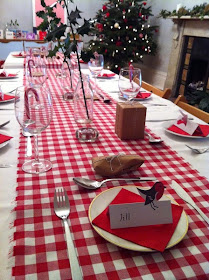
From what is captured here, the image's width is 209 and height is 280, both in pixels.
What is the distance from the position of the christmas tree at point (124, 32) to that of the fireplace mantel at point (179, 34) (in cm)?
42

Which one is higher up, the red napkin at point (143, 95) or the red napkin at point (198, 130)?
the red napkin at point (143, 95)

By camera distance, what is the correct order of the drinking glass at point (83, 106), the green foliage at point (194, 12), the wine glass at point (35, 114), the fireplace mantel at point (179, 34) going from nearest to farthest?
the wine glass at point (35, 114)
the drinking glass at point (83, 106)
the green foliage at point (194, 12)
the fireplace mantel at point (179, 34)

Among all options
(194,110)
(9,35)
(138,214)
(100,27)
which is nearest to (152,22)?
(100,27)

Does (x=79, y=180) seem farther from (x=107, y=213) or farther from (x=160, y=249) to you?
(x=160, y=249)

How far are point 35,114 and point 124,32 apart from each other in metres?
4.00

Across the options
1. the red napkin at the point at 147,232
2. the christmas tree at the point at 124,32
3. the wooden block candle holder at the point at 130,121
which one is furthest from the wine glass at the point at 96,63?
the christmas tree at the point at 124,32

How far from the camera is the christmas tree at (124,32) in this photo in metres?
4.36

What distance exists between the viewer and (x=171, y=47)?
14.5 feet

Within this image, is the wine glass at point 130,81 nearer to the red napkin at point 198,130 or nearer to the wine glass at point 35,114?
the red napkin at point 198,130

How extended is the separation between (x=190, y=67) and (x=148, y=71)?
45.6 inches

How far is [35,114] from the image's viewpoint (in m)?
0.79

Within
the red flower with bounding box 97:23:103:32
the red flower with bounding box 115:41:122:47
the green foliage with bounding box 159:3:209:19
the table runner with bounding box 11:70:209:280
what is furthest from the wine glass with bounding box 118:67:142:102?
the red flower with bounding box 97:23:103:32

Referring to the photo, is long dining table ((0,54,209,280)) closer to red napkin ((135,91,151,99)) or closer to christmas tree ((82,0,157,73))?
red napkin ((135,91,151,99))

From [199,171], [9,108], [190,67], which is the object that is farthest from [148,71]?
[199,171]
